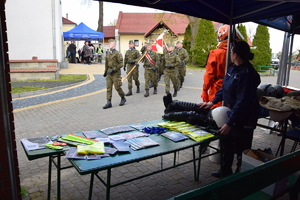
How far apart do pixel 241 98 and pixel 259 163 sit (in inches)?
29.5

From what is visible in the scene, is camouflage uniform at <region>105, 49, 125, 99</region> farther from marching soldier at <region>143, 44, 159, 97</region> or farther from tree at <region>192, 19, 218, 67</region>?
tree at <region>192, 19, 218, 67</region>

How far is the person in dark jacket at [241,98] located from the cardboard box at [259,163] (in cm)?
22

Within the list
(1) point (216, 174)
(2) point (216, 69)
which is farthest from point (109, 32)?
(1) point (216, 174)

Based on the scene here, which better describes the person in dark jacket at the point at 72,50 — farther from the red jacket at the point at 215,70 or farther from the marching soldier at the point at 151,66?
the red jacket at the point at 215,70

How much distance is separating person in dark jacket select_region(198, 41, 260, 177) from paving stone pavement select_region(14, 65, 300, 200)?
0.84 meters

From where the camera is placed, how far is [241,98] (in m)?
2.96

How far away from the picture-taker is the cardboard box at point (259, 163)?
8.56 feet

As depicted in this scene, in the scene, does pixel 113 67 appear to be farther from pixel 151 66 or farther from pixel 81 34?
pixel 81 34

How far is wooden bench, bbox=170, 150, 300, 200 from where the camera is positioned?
1469 millimetres

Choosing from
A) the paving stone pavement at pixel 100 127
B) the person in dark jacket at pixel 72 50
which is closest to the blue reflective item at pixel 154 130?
the paving stone pavement at pixel 100 127

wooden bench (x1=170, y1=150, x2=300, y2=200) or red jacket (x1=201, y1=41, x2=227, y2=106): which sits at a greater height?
red jacket (x1=201, y1=41, x2=227, y2=106)

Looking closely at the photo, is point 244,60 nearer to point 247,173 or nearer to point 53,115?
point 247,173

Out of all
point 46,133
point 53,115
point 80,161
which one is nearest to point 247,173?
point 80,161

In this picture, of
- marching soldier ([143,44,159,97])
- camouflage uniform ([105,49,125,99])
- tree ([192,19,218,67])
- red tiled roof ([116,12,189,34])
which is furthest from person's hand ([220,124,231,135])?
red tiled roof ([116,12,189,34])
